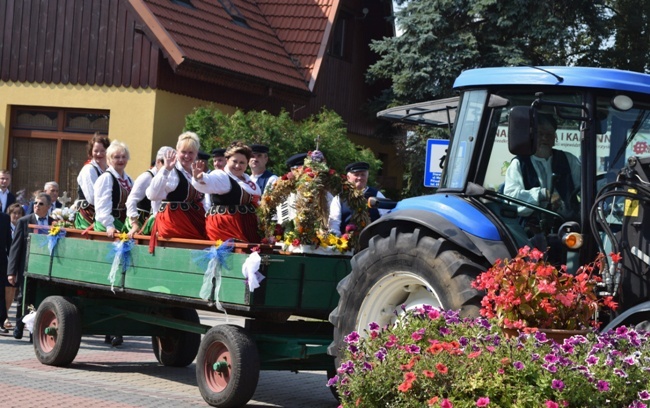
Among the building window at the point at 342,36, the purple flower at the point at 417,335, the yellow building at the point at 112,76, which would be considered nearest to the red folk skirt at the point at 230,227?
the purple flower at the point at 417,335

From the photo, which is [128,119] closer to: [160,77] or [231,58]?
[160,77]

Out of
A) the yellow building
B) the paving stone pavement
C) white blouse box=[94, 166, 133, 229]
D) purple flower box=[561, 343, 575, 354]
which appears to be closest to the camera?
purple flower box=[561, 343, 575, 354]

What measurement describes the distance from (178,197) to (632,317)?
16.2ft

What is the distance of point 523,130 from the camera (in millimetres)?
7043

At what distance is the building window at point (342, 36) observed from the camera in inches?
1110

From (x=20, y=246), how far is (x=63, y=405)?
6113mm

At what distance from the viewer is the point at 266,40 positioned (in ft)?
83.8

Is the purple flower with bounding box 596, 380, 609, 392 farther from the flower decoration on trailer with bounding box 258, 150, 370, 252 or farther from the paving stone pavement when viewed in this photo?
the paving stone pavement

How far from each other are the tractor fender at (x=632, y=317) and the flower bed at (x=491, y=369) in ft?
0.89

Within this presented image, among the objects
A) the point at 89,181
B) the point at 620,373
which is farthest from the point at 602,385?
the point at 89,181

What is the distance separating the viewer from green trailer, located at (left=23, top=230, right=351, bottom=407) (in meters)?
9.16

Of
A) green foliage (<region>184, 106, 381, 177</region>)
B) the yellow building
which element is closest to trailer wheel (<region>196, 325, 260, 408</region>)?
green foliage (<region>184, 106, 381, 177</region>)

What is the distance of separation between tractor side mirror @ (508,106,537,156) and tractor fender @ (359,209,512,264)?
2.14ft

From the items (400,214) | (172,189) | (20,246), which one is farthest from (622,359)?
(20,246)
